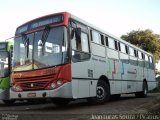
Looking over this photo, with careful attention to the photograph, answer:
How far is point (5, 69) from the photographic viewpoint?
50.8ft

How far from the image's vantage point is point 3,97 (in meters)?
15.2

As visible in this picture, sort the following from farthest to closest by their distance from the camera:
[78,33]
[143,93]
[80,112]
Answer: [143,93]
[78,33]
[80,112]

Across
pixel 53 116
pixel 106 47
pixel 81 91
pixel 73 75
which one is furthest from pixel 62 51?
pixel 106 47

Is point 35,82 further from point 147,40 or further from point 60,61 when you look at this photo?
→ point 147,40

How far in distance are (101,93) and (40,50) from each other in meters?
3.47

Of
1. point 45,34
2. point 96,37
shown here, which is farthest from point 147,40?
point 45,34

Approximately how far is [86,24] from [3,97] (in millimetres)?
5833

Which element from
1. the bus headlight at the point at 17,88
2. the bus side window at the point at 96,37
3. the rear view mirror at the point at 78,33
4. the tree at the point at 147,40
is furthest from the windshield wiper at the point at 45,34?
the tree at the point at 147,40

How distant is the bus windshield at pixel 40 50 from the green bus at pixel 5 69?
13.1 ft

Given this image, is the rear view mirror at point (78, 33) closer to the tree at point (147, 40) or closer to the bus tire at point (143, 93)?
the bus tire at point (143, 93)

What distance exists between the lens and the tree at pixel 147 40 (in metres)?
49.0

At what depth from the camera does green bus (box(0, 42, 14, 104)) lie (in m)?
15.3

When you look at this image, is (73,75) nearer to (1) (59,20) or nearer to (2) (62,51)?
(2) (62,51)

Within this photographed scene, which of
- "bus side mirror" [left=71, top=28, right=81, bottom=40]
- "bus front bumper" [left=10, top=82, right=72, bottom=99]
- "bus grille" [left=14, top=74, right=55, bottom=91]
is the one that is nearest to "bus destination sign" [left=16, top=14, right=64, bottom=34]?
"bus side mirror" [left=71, top=28, right=81, bottom=40]
